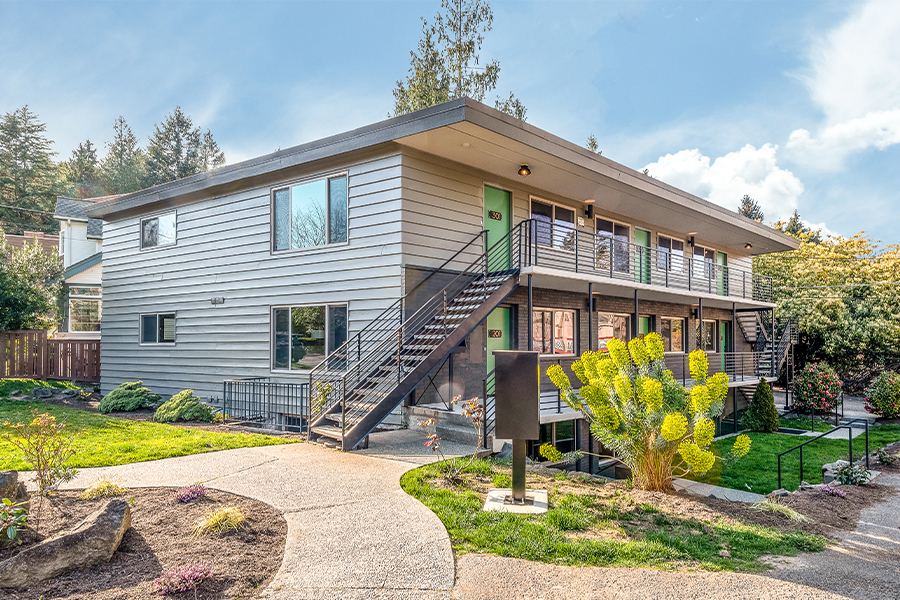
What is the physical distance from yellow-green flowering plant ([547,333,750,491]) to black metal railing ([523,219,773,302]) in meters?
4.29

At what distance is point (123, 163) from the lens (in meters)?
47.9

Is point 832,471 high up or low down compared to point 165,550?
down

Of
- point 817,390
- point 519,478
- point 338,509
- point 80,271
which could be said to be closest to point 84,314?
point 80,271

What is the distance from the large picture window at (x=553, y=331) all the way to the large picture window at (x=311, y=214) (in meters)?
5.25

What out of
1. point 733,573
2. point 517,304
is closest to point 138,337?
point 517,304

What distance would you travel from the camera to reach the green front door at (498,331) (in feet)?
42.3

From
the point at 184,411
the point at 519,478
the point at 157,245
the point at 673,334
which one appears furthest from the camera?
the point at 673,334

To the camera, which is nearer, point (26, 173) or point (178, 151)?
point (26, 173)

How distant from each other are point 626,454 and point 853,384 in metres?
24.0

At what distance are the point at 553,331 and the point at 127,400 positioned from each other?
35.1 ft

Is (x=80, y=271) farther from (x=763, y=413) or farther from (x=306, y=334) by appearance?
(x=763, y=413)

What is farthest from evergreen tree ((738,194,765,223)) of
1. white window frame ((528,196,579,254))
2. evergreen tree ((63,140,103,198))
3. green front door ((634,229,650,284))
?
evergreen tree ((63,140,103,198))

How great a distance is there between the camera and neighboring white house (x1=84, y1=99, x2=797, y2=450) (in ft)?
34.8

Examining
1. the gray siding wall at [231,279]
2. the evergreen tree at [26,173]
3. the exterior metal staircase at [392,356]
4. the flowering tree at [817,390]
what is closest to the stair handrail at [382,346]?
the exterior metal staircase at [392,356]
